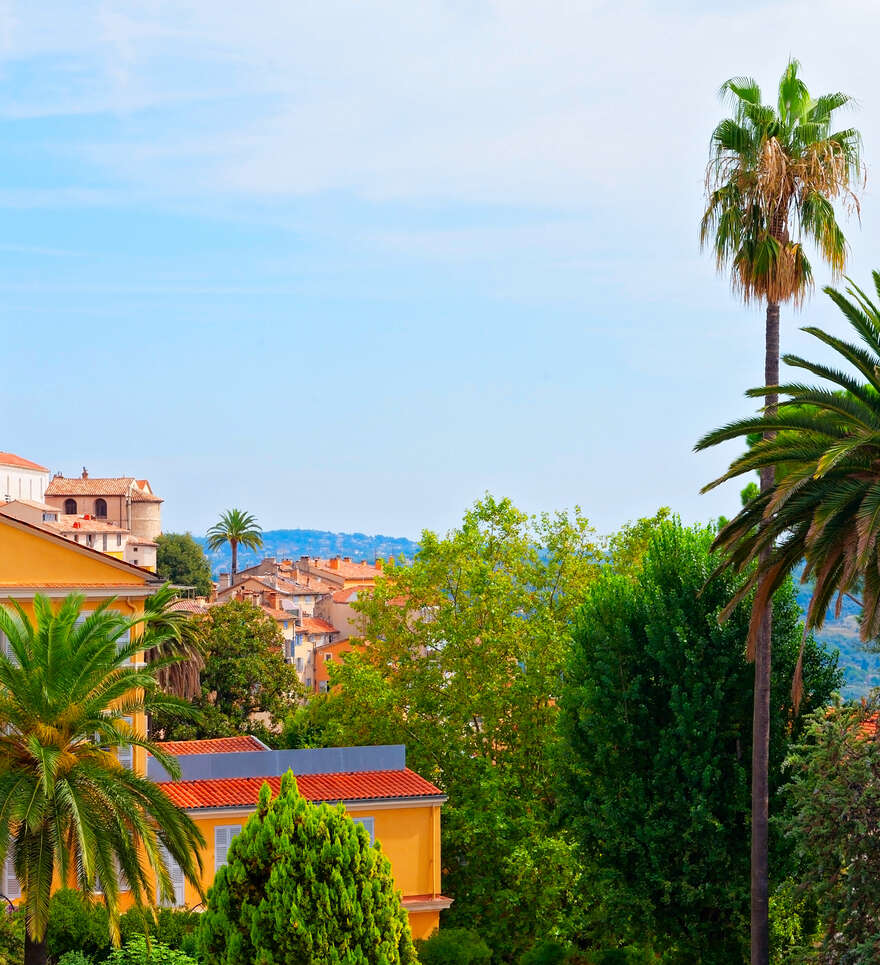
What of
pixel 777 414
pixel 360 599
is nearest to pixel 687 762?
pixel 777 414

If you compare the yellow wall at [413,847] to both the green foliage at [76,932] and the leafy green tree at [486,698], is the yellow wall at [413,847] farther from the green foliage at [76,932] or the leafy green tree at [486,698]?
the green foliage at [76,932]

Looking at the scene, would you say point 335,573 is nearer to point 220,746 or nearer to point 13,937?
point 220,746

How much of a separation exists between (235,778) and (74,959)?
796cm

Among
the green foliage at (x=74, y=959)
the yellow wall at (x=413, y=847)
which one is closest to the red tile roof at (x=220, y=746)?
the yellow wall at (x=413, y=847)

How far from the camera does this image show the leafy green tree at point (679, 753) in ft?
93.7

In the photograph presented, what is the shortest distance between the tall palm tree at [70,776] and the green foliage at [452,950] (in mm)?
7217

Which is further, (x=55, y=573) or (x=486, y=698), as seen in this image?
(x=486, y=698)

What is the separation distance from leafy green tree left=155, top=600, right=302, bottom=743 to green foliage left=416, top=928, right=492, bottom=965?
122 ft

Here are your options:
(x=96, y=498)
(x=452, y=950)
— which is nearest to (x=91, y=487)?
(x=96, y=498)

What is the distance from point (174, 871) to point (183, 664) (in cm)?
2840

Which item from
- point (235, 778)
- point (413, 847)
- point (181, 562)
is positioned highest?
point (181, 562)

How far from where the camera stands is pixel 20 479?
16025 centimetres

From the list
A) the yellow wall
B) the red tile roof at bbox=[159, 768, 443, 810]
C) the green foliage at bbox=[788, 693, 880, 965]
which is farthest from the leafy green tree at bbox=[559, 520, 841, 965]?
the red tile roof at bbox=[159, 768, 443, 810]

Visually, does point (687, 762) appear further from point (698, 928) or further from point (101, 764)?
point (101, 764)
